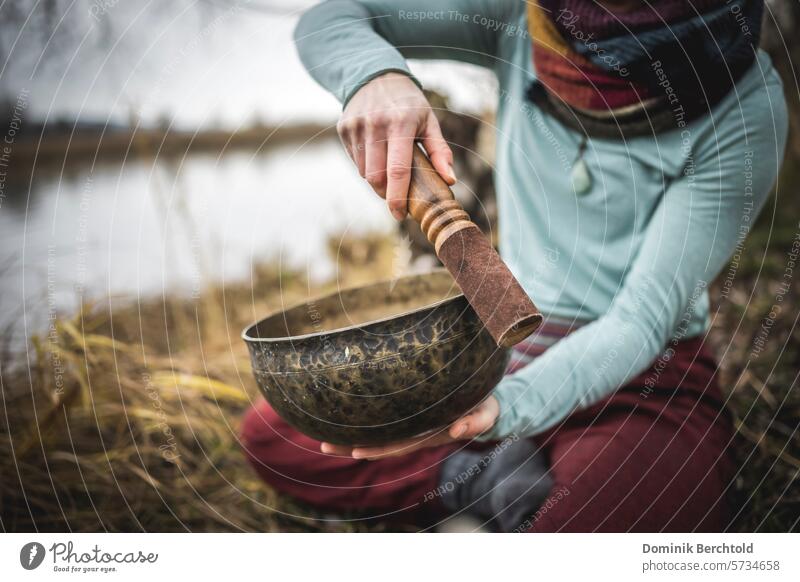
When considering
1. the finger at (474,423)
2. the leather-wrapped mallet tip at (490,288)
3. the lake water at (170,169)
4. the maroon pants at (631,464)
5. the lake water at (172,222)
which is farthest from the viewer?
the lake water at (172,222)

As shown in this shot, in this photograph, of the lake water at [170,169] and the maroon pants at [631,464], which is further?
the lake water at [170,169]

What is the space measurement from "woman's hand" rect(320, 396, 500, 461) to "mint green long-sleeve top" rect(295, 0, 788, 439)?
0.03m

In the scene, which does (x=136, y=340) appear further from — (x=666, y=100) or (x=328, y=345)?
(x=666, y=100)

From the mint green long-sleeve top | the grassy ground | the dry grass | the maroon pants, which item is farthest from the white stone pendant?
the dry grass

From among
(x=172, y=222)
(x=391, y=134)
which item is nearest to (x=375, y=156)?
(x=391, y=134)

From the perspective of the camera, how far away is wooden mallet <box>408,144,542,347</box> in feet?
1.40

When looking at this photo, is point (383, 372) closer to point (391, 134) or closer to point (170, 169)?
point (391, 134)

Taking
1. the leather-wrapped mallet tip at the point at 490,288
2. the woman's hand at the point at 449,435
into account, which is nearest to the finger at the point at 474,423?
the woman's hand at the point at 449,435

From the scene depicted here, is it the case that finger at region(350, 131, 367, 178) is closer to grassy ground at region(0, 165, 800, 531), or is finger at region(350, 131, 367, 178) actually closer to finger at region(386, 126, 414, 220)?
finger at region(386, 126, 414, 220)

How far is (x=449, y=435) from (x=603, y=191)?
1.21 ft

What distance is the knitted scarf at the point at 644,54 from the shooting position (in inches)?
23.5

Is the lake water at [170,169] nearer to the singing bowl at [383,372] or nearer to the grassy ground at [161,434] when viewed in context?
the grassy ground at [161,434]

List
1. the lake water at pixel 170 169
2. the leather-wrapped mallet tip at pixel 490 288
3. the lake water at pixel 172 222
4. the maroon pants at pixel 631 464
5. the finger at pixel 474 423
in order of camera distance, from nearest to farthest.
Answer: the leather-wrapped mallet tip at pixel 490 288
the finger at pixel 474 423
the maroon pants at pixel 631 464
the lake water at pixel 170 169
the lake water at pixel 172 222

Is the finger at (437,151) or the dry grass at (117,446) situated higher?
the finger at (437,151)
